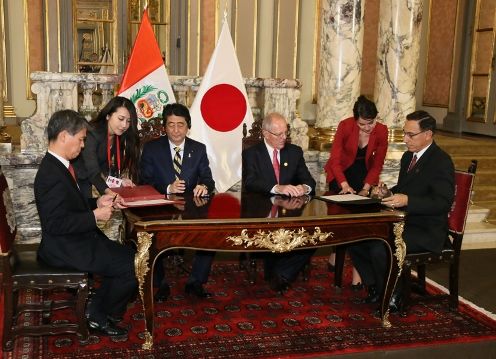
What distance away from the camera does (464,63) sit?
9.98m

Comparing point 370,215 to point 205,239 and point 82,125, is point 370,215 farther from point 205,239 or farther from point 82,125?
point 82,125

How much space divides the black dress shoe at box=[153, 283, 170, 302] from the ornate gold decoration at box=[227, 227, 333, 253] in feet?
3.68

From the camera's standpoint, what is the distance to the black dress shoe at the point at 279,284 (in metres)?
4.40

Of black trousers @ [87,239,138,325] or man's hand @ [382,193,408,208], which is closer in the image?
black trousers @ [87,239,138,325]

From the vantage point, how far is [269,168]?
14.2 ft

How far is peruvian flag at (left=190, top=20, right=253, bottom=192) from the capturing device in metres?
5.78

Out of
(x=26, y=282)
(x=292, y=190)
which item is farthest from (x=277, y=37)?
(x=26, y=282)

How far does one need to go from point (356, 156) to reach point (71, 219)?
257cm

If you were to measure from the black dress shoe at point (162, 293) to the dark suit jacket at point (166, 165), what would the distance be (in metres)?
0.70

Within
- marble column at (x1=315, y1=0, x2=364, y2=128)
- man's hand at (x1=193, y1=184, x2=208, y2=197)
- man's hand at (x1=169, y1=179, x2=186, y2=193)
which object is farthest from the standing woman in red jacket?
marble column at (x1=315, y1=0, x2=364, y2=128)

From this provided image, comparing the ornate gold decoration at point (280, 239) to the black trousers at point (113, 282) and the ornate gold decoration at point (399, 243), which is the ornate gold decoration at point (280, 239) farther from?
the black trousers at point (113, 282)

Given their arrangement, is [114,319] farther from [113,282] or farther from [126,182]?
[126,182]

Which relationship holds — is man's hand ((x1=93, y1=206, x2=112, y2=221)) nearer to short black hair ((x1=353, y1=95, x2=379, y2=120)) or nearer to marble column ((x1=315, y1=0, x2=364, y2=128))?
short black hair ((x1=353, y1=95, x2=379, y2=120))

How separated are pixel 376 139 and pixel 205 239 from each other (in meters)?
2.21
